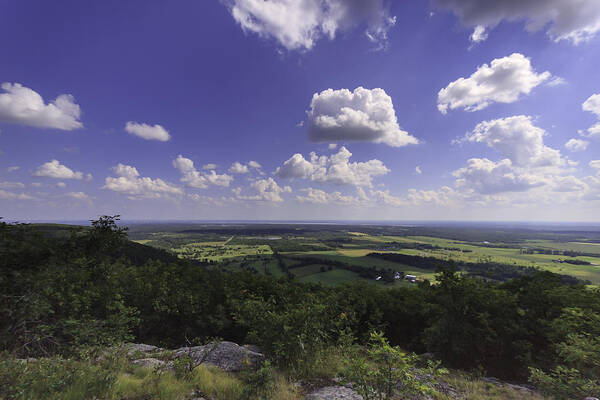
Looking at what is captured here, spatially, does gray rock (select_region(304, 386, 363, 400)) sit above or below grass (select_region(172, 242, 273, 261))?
above

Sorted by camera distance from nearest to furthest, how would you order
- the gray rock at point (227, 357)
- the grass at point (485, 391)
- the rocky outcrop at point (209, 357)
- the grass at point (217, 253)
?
1. the grass at point (485, 391)
2. the rocky outcrop at point (209, 357)
3. the gray rock at point (227, 357)
4. the grass at point (217, 253)

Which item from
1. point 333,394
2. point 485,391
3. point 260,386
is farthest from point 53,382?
point 485,391

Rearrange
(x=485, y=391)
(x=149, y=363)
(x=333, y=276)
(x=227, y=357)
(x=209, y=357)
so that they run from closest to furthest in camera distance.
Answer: (x=149, y=363) → (x=485, y=391) → (x=209, y=357) → (x=227, y=357) → (x=333, y=276)

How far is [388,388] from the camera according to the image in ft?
18.1

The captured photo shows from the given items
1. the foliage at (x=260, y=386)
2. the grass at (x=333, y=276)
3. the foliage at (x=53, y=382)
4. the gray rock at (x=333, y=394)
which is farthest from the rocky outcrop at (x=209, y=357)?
the grass at (x=333, y=276)

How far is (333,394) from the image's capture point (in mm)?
6945

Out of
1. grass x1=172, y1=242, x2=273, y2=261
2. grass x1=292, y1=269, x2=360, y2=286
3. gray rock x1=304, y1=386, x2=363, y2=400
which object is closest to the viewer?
gray rock x1=304, y1=386, x2=363, y2=400

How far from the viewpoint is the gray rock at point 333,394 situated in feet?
22.0

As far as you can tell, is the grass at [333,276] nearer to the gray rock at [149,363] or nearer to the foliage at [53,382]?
the gray rock at [149,363]

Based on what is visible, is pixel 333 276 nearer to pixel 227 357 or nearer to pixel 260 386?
pixel 227 357

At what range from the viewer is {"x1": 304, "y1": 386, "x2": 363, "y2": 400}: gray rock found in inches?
264

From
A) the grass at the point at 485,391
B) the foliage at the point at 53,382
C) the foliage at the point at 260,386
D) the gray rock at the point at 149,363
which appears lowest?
the grass at the point at 485,391

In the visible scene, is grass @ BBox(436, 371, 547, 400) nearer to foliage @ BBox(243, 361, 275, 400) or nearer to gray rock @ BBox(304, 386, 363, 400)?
gray rock @ BBox(304, 386, 363, 400)

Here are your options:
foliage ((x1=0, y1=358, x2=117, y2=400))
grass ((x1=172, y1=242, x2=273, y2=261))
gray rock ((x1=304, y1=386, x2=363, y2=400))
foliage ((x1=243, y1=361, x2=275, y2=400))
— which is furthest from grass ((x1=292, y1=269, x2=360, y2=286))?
foliage ((x1=0, y1=358, x2=117, y2=400))
